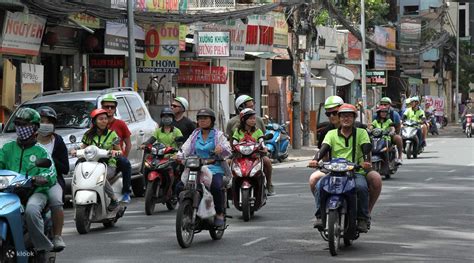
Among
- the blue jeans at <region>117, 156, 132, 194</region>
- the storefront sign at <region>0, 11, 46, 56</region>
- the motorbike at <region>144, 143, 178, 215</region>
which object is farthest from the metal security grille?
the blue jeans at <region>117, 156, 132, 194</region>

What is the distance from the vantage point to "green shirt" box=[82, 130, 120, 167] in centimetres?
1431

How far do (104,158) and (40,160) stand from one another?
16.6ft

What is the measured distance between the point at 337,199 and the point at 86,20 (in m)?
18.8

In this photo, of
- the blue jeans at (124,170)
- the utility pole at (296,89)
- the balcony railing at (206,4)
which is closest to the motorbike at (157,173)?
the blue jeans at (124,170)

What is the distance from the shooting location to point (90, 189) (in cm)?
1357

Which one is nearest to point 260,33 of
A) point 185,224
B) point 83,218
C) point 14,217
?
point 83,218

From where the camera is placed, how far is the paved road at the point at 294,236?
11.6 m

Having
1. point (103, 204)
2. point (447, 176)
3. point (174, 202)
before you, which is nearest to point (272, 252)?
point (103, 204)

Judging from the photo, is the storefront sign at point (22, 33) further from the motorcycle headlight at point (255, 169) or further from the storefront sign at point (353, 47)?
the storefront sign at point (353, 47)

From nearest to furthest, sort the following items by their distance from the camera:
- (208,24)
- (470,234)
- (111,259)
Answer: (111,259) → (470,234) → (208,24)

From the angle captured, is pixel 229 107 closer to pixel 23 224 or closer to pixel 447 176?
pixel 447 176

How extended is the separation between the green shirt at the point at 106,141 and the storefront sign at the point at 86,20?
533 inches

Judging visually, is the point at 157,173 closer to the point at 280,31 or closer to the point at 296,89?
the point at 296,89

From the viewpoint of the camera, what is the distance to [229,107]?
4150 cm
